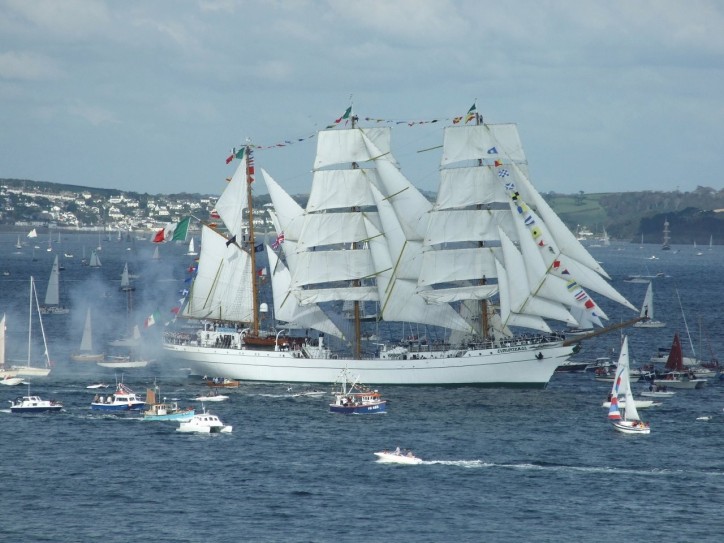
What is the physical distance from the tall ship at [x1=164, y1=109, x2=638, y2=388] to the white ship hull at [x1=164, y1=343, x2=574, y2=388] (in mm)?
104

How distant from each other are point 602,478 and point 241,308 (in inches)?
1921

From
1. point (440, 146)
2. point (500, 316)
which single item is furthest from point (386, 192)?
point (500, 316)

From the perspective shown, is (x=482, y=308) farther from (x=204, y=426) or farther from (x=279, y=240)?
(x=204, y=426)

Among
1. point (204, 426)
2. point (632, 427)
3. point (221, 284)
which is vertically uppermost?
point (221, 284)

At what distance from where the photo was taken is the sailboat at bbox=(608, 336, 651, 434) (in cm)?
9138

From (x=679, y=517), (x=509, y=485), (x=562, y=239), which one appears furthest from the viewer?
(x=562, y=239)

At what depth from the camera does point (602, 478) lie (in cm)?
7869

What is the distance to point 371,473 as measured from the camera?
7944 cm

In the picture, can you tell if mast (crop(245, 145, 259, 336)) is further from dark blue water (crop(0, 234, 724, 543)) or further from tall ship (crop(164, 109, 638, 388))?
dark blue water (crop(0, 234, 724, 543))

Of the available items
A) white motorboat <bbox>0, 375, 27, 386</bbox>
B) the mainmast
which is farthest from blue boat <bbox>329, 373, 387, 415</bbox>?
white motorboat <bbox>0, 375, 27, 386</bbox>

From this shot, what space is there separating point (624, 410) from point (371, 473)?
24550mm

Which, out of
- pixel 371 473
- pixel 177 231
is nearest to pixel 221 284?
pixel 177 231

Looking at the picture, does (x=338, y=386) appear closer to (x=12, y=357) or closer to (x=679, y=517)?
(x=12, y=357)

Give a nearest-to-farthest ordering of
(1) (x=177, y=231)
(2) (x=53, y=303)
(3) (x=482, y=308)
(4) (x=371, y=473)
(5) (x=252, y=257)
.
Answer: (4) (x=371, y=473) < (3) (x=482, y=308) < (5) (x=252, y=257) < (1) (x=177, y=231) < (2) (x=53, y=303)
